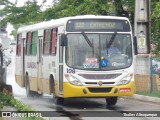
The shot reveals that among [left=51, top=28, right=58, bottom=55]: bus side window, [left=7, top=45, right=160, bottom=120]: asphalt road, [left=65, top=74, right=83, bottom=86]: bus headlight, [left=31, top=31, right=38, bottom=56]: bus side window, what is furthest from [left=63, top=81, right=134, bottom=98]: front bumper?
[left=31, top=31, right=38, bottom=56]: bus side window

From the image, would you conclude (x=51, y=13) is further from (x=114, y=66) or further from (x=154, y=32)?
(x=114, y=66)

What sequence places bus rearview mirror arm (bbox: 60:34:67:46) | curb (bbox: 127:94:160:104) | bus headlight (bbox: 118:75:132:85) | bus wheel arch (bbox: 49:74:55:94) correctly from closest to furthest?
bus rearview mirror arm (bbox: 60:34:67:46) → bus headlight (bbox: 118:75:132:85) → bus wheel arch (bbox: 49:74:55:94) → curb (bbox: 127:94:160:104)

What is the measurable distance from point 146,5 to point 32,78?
5.50 m

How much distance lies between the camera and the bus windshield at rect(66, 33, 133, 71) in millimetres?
17266

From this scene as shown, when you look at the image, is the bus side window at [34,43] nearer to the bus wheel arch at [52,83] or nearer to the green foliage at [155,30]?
the bus wheel arch at [52,83]

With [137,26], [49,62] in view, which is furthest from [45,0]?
[49,62]

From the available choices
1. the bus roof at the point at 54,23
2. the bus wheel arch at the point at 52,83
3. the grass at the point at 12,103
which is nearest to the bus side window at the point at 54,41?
the bus roof at the point at 54,23

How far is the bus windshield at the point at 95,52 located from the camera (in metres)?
17.3

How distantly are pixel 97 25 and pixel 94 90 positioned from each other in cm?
208

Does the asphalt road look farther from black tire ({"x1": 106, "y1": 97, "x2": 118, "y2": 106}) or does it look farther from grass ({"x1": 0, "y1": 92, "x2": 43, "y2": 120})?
grass ({"x1": 0, "y1": 92, "x2": 43, "y2": 120})

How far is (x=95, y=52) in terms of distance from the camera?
17.4 meters

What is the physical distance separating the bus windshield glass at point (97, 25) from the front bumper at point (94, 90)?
1762 mm

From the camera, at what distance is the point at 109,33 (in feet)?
58.1

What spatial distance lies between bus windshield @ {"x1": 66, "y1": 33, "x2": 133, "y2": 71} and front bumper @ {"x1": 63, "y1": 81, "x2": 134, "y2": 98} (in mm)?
581
